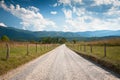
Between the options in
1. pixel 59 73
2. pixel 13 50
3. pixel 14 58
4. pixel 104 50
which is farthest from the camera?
pixel 13 50

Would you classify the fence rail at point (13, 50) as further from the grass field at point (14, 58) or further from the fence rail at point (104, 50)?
the fence rail at point (104, 50)

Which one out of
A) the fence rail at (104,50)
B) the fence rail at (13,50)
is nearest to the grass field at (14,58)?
the fence rail at (13,50)

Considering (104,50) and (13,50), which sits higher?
(104,50)

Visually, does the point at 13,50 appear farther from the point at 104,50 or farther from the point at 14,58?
the point at 104,50

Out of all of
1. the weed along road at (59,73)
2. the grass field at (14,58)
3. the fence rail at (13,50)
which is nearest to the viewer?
the weed along road at (59,73)

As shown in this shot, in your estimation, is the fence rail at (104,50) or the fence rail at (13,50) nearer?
the fence rail at (13,50)

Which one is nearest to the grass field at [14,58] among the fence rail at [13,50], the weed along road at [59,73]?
the fence rail at [13,50]

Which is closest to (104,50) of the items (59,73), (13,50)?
(59,73)

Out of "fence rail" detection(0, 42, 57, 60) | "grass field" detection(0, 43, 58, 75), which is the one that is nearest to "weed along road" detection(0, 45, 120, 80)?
"grass field" detection(0, 43, 58, 75)

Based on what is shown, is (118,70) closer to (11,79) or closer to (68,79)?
(68,79)

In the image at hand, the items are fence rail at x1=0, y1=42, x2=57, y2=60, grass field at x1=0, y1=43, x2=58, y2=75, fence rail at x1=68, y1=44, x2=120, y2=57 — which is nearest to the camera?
grass field at x1=0, y1=43, x2=58, y2=75

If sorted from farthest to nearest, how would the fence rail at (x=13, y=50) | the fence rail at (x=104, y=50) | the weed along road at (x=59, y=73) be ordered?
the fence rail at (x=104, y=50) → the fence rail at (x=13, y=50) → the weed along road at (x=59, y=73)

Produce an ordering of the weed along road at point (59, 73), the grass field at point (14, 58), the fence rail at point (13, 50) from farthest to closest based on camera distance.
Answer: the fence rail at point (13, 50) → the grass field at point (14, 58) → the weed along road at point (59, 73)

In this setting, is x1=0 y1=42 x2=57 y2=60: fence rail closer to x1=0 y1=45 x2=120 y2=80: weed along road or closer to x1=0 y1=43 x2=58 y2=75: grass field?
x1=0 y1=43 x2=58 y2=75: grass field
